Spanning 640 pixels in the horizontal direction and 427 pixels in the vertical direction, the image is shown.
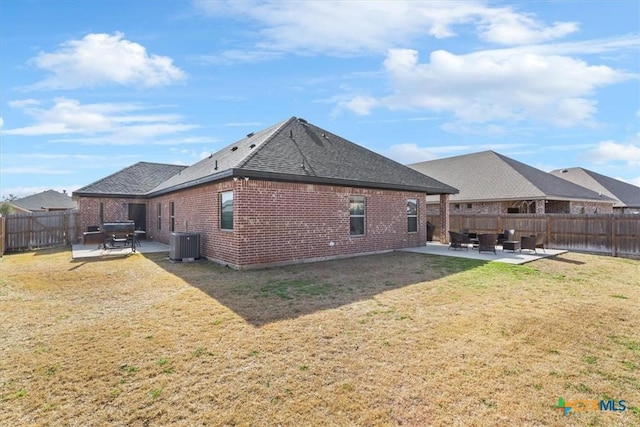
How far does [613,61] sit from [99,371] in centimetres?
1577

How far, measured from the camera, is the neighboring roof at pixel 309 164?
9.81 metres

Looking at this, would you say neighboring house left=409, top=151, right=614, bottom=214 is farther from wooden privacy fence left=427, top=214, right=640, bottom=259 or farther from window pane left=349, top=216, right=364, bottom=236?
window pane left=349, top=216, right=364, bottom=236

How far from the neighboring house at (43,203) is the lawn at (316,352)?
1832 inches

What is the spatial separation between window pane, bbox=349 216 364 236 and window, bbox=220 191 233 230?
14.2 ft

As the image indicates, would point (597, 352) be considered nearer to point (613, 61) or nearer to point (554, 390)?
point (554, 390)

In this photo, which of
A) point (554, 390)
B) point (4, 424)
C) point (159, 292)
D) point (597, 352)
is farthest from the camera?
point (159, 292)

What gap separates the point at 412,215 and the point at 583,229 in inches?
285

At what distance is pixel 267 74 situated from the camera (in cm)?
1339

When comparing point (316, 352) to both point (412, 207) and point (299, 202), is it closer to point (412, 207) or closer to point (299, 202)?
point (299, 202)

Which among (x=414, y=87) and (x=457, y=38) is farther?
(x=414, y=87)

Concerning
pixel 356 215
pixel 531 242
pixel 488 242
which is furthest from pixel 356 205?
pixel 531 242

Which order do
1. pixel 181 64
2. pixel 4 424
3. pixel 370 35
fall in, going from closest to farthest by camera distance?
pixel 4 424
pixel 370 35
pixel 181 64

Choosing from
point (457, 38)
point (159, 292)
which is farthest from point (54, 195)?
point (457, 38)

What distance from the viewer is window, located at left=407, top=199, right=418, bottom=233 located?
14.2 metres
